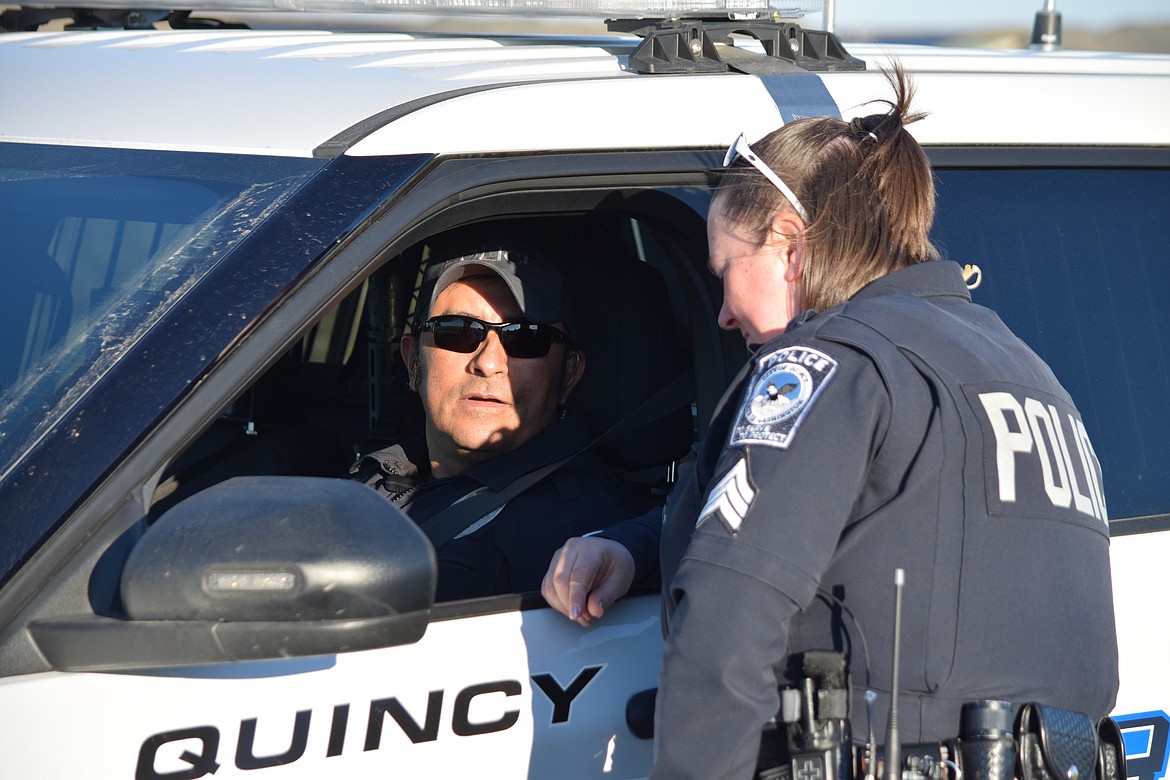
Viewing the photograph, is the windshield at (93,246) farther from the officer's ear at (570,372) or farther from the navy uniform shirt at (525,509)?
the officer's ear at (570,372)

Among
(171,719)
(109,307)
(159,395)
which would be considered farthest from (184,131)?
(171,719)

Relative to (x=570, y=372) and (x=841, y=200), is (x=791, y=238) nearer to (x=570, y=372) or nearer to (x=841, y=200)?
(x=841, y=200)

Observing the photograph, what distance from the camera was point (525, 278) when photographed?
Result: 232 centimetres

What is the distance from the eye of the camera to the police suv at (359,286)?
1.41 meters

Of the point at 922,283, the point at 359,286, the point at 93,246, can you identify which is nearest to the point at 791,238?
the point at 922,283

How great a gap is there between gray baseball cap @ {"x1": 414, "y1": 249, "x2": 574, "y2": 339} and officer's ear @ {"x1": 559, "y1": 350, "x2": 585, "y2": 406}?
59 mm

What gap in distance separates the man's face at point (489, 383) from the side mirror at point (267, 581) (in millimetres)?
1029

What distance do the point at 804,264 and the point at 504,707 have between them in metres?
0.71

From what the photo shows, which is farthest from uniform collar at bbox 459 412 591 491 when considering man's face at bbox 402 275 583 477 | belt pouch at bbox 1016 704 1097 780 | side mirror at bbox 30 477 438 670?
belt pouch at bbox 1016 704 1097 780

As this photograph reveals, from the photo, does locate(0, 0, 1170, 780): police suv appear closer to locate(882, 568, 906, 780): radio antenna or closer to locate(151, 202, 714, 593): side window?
locate(151, 202, 714, 593): side window

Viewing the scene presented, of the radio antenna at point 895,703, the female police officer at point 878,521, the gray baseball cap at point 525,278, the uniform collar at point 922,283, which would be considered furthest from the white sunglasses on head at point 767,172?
the gray baseball cap at point 525,278

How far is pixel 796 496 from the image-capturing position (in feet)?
4.75

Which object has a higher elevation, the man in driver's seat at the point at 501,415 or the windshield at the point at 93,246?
the windshield at the point at 93,246

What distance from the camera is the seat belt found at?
2.17 metres
